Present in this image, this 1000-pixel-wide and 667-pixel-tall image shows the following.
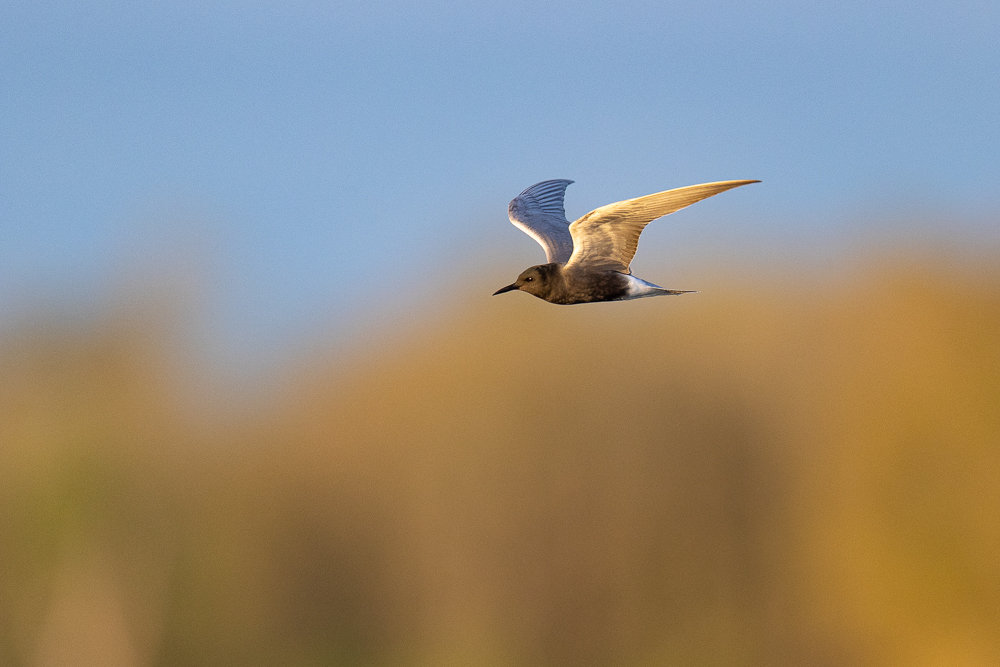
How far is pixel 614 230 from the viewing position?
4.73 m

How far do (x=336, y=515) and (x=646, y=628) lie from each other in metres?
11.9

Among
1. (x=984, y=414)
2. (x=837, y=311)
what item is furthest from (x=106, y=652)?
(x=984, y=414)

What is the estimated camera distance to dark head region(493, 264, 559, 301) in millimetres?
4676

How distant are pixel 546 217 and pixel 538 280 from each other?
1.63m

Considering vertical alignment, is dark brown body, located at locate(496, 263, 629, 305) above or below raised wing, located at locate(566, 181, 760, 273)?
below

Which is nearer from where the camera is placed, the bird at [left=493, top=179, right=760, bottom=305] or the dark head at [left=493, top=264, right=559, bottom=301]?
the bird at [left=493, top=179, right=760, bottom=305]

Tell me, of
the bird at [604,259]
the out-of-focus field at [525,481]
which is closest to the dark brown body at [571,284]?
the bird at [604,259]

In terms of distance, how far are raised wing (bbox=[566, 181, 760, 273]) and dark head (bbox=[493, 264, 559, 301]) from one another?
0.35ft

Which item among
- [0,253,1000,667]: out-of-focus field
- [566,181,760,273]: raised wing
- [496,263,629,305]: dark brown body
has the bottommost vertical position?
[0,253,1000,667]: out-of-focus field

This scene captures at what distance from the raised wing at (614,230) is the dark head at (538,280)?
11cm

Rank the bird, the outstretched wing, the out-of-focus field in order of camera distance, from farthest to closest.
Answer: the out-of-focus field → the outstretched wing → the bird

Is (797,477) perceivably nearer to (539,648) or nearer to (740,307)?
(740,307)

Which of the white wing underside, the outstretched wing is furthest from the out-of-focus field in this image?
the white wing underside

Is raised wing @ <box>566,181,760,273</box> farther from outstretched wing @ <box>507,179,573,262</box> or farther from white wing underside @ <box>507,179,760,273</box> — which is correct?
outstretched wing @ <box>507,179,573,262</box>
